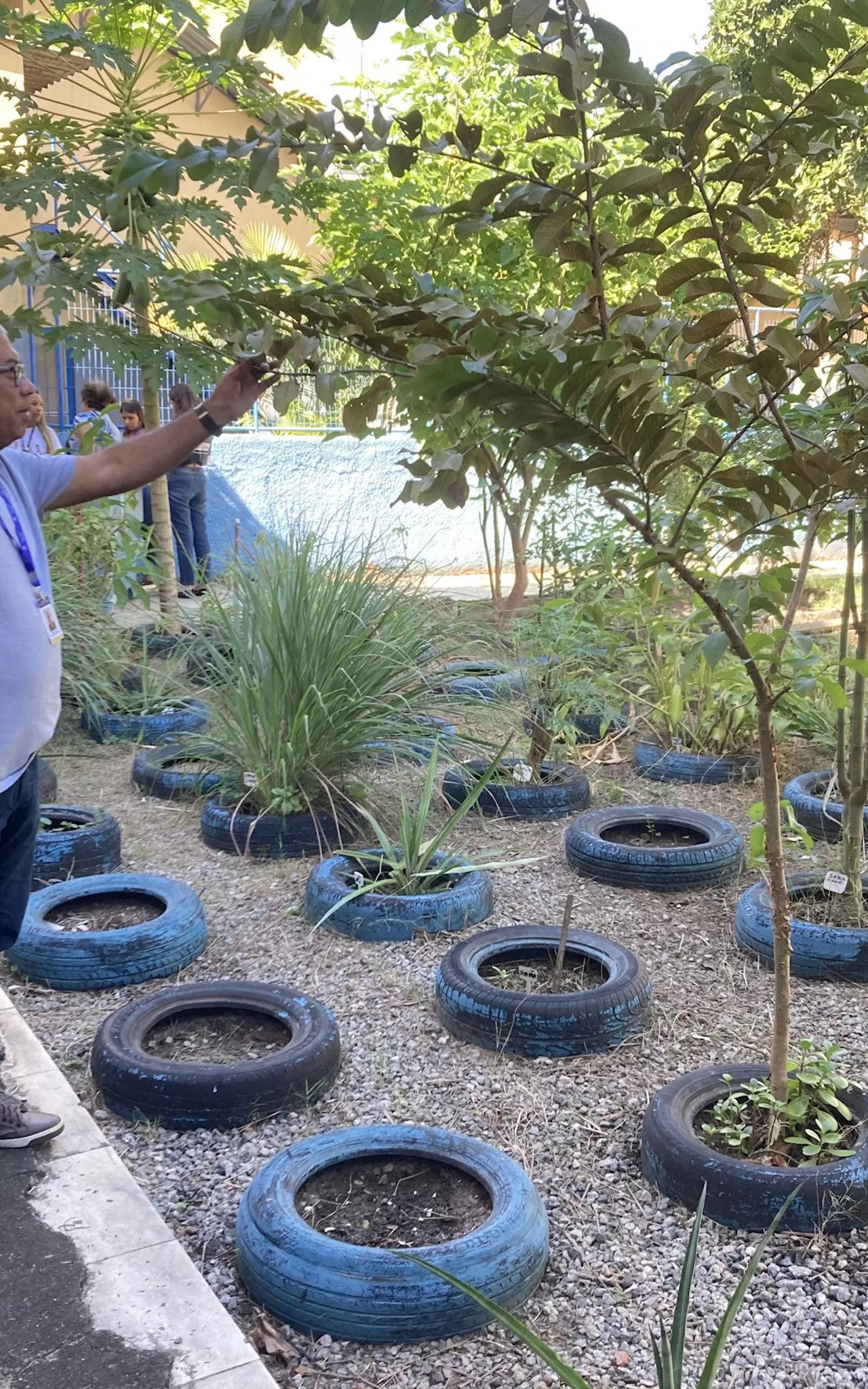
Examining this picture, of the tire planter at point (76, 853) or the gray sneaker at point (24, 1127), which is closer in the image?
the gray sneaker at point (24, 1127)

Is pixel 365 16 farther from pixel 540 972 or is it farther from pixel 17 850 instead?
pixel 540 972

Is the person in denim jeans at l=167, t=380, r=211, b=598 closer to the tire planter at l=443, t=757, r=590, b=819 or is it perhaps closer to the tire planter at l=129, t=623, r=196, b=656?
the tire planter at l=129, t=623, r=196, b=656

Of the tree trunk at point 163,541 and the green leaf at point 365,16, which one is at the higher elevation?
the green leaf at point 365,16

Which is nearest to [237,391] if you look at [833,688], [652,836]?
[833,688]

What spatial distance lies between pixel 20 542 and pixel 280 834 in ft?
8.27

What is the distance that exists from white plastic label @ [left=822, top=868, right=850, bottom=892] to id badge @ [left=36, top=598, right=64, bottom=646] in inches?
104

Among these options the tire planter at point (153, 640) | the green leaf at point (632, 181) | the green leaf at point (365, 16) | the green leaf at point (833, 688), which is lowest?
the tire planter at point (153, 640)

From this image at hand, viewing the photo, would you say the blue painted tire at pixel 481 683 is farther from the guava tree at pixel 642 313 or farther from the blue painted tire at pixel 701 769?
the guava tree at pixel 642 313

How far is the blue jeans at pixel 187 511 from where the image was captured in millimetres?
11016

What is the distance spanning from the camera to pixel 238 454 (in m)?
14.6

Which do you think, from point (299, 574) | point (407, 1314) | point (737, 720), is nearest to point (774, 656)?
point (407, 1314)

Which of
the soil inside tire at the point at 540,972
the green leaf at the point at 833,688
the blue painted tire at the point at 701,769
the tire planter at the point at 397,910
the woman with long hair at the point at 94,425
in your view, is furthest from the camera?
the woman with long hair at the point at 94,425

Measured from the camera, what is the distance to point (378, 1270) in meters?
2.29

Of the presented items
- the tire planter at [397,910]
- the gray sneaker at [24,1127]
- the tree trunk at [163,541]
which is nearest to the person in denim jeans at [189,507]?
the tree trunk at [163,541]
